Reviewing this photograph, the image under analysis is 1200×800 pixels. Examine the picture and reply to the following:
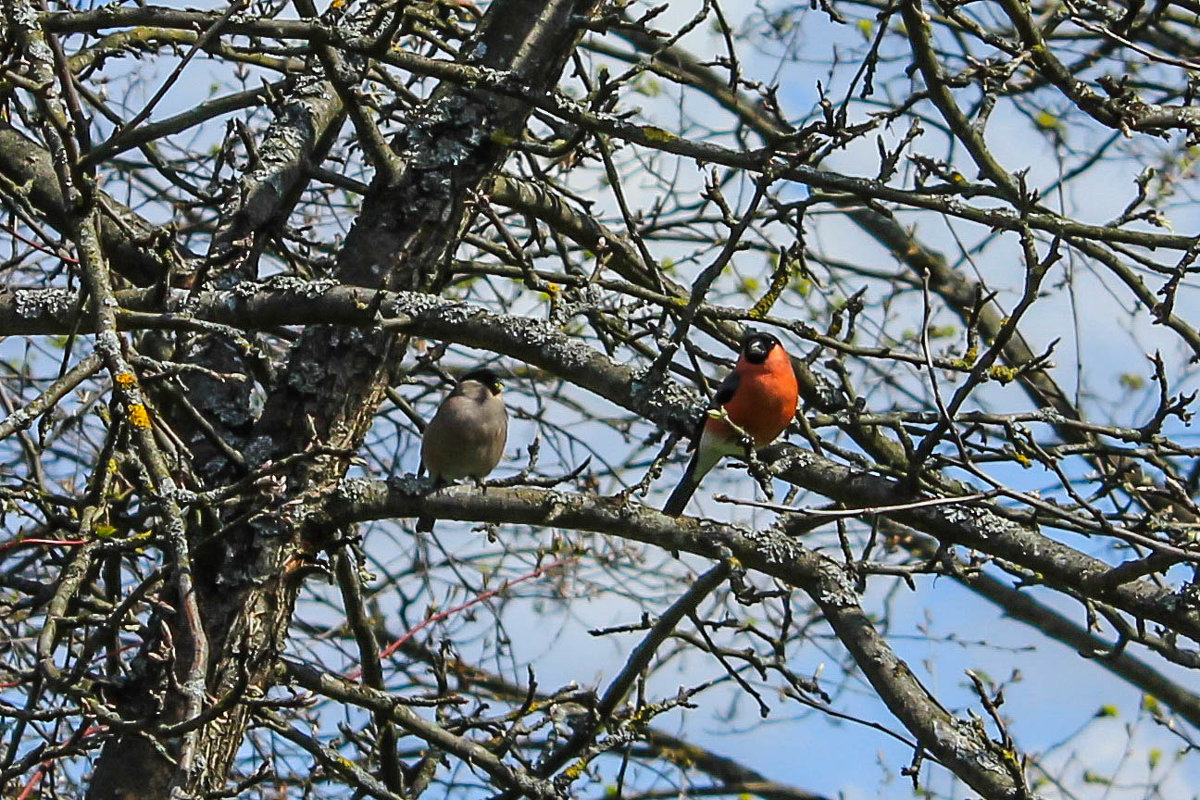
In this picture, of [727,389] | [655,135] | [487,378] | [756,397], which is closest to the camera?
[655,135]

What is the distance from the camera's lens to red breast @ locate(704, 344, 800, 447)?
4777mm

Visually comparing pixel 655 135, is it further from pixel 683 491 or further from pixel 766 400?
pixel 683 491

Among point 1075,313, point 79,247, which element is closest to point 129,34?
point 79,247

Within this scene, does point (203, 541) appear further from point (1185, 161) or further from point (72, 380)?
point (1185, 161)

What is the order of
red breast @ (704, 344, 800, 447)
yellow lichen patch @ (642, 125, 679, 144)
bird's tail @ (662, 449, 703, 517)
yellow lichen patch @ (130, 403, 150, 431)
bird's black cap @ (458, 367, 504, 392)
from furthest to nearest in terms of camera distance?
bird's black cap @ (458, 367, 504, 392) < bird's tail @ (662, 449, 703, 517) < red breast @ (704, 344, 800, 447) < yellow lichen patch @ (642, 125, 679, 144) < yellow lichen patch @ (130, 403, 150, 431)

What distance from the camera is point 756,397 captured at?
189 inches

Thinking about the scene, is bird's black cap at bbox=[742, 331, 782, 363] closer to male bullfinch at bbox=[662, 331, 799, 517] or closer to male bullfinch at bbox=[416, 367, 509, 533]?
male bullfinch at bbox=[662, 331, 799, 517]

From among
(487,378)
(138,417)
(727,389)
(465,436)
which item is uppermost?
(487,378)

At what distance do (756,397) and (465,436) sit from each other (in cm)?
163

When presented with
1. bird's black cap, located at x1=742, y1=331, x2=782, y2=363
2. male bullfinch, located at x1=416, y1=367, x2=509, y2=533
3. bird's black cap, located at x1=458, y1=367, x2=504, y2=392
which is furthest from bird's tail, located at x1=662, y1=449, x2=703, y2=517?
bird's black cap, located at x1=458, y1=367, x2=504, y2=392

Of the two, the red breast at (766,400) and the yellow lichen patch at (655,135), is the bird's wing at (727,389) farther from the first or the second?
the yellow lichen patch at (655,135)

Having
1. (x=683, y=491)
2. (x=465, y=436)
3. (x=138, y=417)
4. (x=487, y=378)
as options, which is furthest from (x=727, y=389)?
(x=138, y=417)

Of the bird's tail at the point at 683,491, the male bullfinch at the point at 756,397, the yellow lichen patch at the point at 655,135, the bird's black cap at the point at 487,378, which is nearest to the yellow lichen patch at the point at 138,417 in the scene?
the yellow lichen patch at the point at 655,135

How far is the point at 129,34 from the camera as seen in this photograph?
563 centimetres
